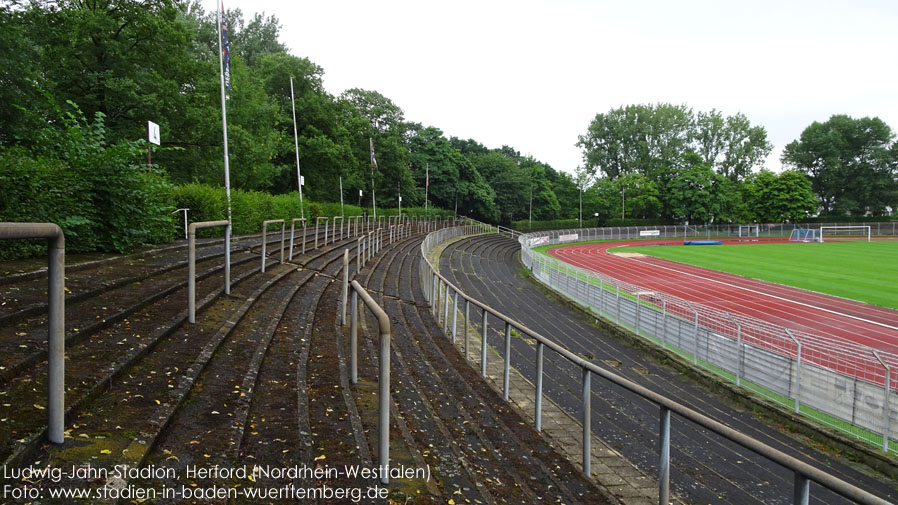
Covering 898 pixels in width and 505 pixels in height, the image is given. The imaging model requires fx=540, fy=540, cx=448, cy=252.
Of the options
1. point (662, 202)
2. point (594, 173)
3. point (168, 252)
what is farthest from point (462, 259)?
point (594, 173)

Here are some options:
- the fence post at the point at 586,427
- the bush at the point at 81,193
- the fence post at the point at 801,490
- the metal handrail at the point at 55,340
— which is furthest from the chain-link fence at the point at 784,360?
the bush at the point at 81,193

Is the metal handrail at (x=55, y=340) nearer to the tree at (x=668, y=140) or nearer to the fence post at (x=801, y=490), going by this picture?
the fence post at (x=801, y=490)

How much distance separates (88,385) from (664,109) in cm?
10801

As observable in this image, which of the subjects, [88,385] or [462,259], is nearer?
[88,385]

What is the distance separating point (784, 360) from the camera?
921cm

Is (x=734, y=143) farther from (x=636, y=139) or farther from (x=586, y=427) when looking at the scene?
(x=586, y=427)

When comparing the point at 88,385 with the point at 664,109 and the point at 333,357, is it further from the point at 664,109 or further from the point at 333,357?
the point at 664,109

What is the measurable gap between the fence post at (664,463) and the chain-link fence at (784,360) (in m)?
5.63

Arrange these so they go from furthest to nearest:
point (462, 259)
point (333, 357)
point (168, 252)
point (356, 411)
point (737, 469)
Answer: point (462, 259) < point (168, 252) < point (737, 469) < point (333, 357) < point (356, 411)

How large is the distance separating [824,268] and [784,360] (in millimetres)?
26783

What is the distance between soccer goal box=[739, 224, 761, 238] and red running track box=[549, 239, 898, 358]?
41.8 meters

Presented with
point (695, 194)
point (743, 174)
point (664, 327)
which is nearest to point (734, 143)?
point (743, 174)

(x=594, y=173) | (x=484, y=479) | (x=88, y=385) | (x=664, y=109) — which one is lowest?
(x=484, y=479)

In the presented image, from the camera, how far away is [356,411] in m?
4.34
